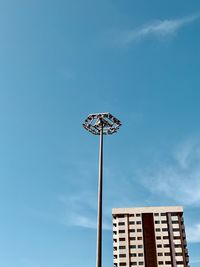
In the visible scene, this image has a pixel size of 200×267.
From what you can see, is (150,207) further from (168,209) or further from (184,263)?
(184,263)

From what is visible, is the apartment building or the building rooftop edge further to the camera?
the building rooftop edge

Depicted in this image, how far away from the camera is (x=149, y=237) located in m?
92.5

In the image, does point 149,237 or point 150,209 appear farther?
point 150,209

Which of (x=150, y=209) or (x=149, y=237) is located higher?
(x=150, y=209)

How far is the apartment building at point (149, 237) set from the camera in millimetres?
88875

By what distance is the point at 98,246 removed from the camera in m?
19.9

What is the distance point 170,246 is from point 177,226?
251 inches

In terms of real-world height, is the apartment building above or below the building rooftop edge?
below

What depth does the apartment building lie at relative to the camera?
292 ft

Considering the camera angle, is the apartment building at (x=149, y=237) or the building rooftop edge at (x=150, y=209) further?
the building rooftop edge at (x=150, y=209)

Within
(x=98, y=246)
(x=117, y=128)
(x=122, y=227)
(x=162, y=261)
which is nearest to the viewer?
(x=98, y=246)

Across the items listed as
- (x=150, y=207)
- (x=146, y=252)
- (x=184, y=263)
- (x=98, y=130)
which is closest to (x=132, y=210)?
(x=150, y=207)

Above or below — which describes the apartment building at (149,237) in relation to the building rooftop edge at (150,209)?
below

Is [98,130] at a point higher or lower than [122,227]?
lower
